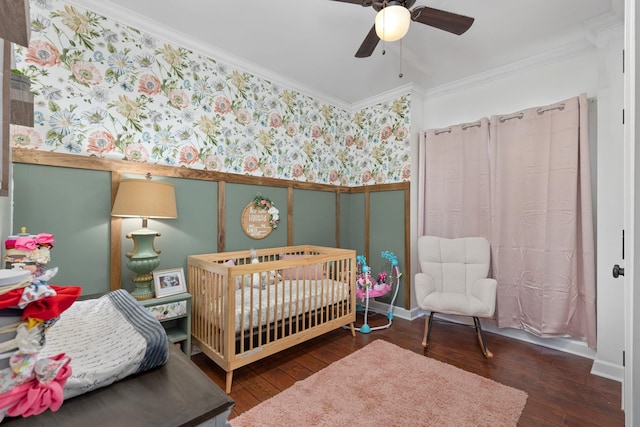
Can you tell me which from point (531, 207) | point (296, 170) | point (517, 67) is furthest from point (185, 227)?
point (517, 67)

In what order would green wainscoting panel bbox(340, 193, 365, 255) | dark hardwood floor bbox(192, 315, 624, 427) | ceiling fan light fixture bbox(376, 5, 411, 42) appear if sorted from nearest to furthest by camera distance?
ceiling fan light fixture bbox(376, 5, 411, 42) < dark hardwood floor bbox(192, 315, 624, 427) < green wainscoting panel bbox(340, 193, 365, 255)

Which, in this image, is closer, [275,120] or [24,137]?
[24,137]

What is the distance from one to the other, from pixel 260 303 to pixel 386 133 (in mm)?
2584

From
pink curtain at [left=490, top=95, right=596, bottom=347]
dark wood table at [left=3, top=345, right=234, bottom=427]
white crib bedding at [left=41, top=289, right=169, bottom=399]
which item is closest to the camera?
dark wood table at [left=3, top=345, right=234, bottom=427]

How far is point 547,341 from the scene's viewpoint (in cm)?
255

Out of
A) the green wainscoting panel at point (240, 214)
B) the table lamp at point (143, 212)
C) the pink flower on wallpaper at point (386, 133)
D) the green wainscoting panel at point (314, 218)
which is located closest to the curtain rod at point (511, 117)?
the pink flower on wallpaper at point (386, 133)

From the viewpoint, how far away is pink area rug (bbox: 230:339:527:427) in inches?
63.8

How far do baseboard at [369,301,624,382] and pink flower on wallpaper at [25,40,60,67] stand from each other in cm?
372

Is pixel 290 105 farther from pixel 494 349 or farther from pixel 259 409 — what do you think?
pixel 494 349

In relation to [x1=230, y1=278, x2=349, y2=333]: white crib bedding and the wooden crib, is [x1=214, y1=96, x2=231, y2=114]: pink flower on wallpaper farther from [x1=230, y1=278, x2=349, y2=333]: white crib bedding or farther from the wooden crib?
[x1=230, y1=278, x2=349, y2=333]: white crib bedding

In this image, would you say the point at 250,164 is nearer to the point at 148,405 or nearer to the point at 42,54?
the point at 42,54

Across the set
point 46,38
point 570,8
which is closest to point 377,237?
point 570,8

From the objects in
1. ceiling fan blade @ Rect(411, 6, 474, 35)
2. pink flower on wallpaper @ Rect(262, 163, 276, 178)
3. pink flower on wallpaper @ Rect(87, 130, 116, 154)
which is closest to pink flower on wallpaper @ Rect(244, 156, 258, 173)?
pink flower on wallpaper @ Rect(262, 163, 276, 178)

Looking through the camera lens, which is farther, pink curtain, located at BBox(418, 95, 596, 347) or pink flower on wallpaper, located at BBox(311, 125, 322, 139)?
pink flower on wallpaper, located at BBox(311, 125, 322, 139)
